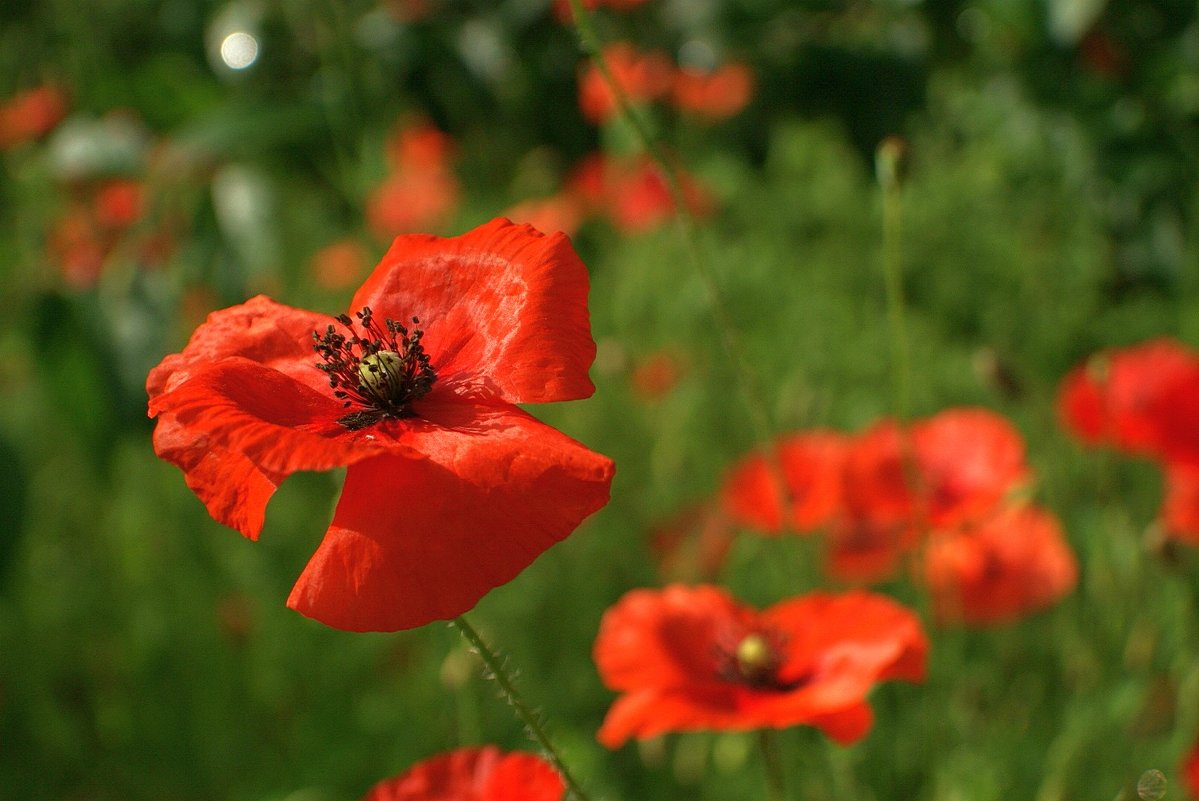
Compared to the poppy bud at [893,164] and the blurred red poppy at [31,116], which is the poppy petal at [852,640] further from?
the blurred red poppy at [31,116]

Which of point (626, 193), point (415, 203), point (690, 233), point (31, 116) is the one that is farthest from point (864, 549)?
point (31, 116)

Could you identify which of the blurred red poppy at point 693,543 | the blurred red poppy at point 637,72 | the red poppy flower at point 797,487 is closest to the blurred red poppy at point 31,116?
the blurred red poppy at point 637,72

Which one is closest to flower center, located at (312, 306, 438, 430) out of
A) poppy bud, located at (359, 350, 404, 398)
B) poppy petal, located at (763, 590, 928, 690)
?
poppy bud, located at (359, 350, 404, 398)

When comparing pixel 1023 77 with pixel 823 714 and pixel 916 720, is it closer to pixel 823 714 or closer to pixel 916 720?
pixel 916 720

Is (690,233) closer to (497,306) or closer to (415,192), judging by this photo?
(497,306)

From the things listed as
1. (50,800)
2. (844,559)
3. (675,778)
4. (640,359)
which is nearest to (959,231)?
(640,359)

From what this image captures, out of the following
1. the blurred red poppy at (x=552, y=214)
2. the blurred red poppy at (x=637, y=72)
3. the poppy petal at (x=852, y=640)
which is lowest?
the blurred red poppy at (x=552, y=214)

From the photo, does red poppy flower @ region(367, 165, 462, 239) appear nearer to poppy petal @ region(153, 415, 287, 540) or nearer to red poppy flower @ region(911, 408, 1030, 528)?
red poppy flower @ region(911, 408, 1030, 528)
